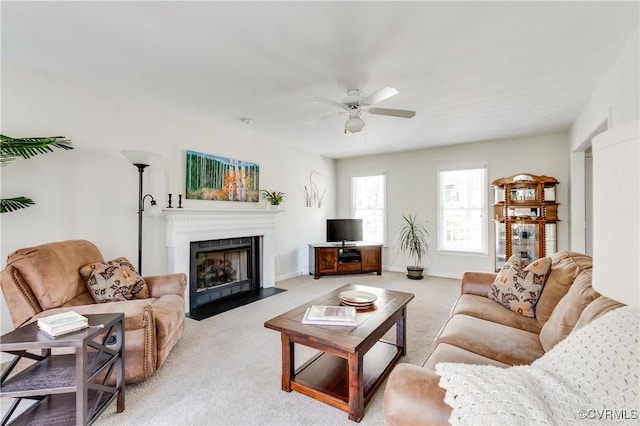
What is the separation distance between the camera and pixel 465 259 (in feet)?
18.0

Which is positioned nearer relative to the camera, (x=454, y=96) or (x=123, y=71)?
(x=123, y=71)

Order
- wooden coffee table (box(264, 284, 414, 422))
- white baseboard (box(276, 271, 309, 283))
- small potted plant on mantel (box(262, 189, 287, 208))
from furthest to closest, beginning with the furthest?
white baseboard (box(276, 271, 309, 283)) < small potted plant on mantel (box(262, 189, 287, 208)) < wooden coffee table (box(264, 284, 414, 422))

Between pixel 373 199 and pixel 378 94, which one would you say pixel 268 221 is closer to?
pixel 373 199

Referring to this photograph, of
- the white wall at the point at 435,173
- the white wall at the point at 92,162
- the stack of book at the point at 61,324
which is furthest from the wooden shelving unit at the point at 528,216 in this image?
the stack of book at the point at 61,324

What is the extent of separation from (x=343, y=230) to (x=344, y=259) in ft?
1.87

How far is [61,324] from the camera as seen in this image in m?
1.56

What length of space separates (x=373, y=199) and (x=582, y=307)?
5.01 metres

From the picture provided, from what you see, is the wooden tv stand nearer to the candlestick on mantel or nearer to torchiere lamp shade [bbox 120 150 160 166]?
the candlestick on mantel

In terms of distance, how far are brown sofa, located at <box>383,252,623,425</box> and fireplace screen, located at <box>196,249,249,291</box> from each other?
319cm

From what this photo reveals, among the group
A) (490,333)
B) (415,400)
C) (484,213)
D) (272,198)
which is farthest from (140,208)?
(484,213)

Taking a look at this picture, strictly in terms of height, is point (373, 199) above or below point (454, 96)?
below

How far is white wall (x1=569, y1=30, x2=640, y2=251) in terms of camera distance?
6.95ft

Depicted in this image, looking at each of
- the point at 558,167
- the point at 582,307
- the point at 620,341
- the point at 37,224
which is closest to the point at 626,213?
the point at 620,341

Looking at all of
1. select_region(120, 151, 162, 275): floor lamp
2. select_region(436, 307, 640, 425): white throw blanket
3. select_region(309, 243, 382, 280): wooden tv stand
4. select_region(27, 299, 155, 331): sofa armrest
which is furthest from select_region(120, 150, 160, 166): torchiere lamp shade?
select_region(309, 243, 382, 280): wooden tv stand
